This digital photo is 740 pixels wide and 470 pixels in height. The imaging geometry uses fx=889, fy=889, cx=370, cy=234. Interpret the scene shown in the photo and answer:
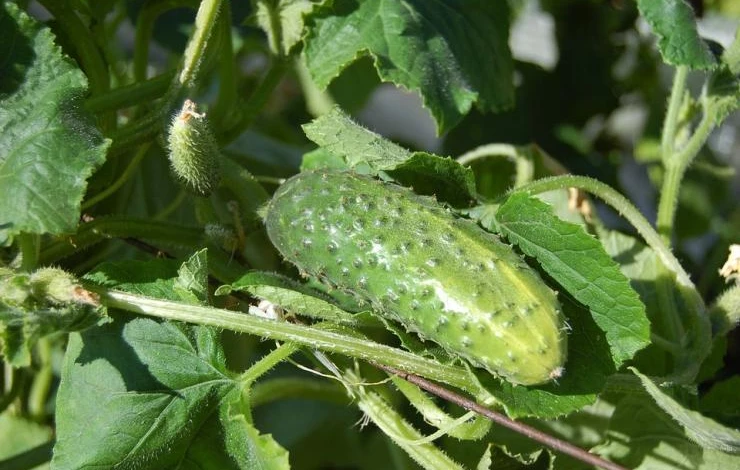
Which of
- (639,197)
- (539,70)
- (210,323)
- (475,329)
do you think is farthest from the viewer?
(639,197)

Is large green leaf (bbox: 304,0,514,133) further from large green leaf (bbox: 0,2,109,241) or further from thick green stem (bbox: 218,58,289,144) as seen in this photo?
large green leaf (bbox: 0,2,109,241)

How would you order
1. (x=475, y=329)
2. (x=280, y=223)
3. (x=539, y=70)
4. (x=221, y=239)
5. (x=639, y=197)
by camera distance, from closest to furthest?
(x=475, y=329) → (x=280, y=223) → (x=221, y=239) → (x=539, y=70) → (x=639, y=197)

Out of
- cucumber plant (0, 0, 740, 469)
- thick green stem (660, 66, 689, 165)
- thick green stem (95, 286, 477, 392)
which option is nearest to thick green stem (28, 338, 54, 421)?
cucumber plant (0, 0, 740, 469)

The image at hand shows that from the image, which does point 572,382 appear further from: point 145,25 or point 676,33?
point 145,25

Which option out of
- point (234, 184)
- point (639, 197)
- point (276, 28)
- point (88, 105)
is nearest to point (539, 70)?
point (639, 197)

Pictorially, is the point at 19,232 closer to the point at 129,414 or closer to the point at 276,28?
the point at 129,414

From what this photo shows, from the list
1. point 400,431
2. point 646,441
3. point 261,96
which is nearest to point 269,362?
point 400,431

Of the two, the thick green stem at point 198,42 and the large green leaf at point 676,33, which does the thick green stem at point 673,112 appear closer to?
the large green leaf at point 676,33
